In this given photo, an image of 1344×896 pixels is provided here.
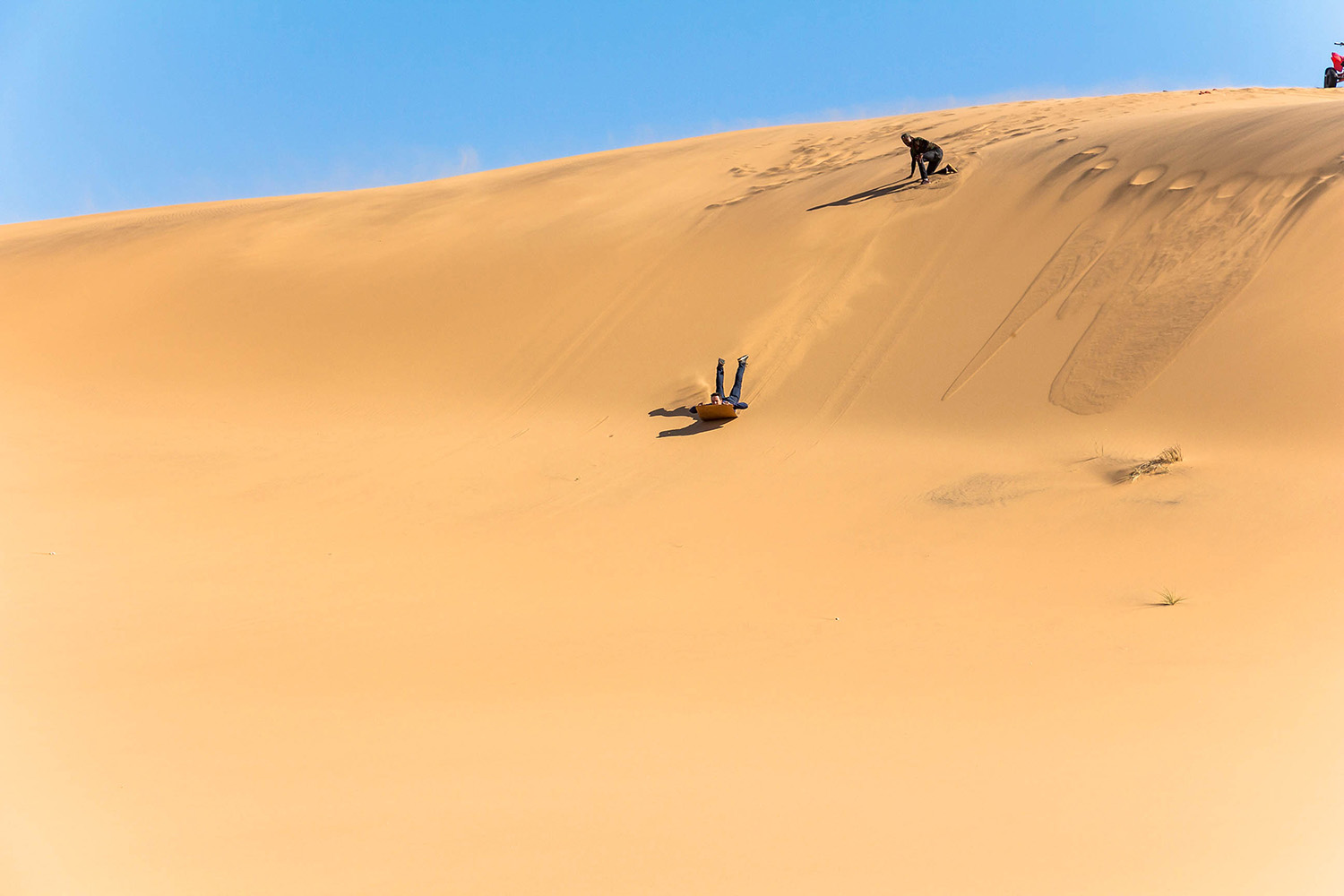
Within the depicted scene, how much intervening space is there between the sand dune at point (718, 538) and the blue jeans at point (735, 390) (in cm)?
32

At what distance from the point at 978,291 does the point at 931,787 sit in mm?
7627

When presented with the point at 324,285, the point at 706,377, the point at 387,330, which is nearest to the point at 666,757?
the point at 706,377

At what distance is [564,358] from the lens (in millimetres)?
11156

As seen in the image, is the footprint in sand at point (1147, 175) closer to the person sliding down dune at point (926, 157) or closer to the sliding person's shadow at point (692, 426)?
the person sliding down dune at point (926, 157)

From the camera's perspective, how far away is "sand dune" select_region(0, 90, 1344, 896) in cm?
286

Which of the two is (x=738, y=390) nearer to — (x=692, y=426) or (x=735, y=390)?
(x=735, y=390)

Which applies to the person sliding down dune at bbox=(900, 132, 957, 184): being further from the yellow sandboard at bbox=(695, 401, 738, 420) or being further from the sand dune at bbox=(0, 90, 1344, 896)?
the yellow sandboard at bbox=(695, 401, 738, 420)

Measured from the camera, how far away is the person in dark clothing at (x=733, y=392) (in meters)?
9.12

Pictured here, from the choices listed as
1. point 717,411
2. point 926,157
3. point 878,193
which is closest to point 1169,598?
point 717,411

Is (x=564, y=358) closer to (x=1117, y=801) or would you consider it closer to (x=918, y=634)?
(x=918, y=634)

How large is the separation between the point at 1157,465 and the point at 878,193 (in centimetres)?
680

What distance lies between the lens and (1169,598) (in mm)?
4676

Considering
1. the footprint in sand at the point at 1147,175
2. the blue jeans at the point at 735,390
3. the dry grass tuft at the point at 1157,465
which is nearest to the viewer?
the dry grass tuft at the point at 1157,465

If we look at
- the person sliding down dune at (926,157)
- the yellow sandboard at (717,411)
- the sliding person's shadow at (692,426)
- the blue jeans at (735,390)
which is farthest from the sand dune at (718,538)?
the person sliding down dune at (926,157)
